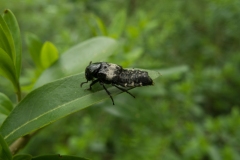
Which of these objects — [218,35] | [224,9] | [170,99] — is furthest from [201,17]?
[170,99]

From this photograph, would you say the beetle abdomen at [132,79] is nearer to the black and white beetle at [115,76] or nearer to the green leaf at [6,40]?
the black and white beetle at [115,76]

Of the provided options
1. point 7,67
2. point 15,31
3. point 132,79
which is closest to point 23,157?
point 7,67

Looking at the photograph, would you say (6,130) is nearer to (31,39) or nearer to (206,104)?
(31,39)

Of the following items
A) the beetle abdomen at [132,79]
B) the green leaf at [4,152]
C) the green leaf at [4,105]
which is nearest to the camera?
the green leaf at [4,152]

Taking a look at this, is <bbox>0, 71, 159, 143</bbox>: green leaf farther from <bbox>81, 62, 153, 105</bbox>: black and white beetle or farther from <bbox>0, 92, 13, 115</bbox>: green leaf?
<bbox>81, 62, 153, 105</bbox>: black and white beetle

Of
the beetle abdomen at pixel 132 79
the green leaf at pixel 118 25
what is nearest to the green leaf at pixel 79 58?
the beetle abdomen at pixel 132 79

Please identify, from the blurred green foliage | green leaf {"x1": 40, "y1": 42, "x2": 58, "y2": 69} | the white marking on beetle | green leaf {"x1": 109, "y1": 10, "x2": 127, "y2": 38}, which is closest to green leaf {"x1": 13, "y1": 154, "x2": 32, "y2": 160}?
the white marking on beetle

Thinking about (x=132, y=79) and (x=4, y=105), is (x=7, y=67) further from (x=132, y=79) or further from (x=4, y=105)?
(x=132, y=79)
